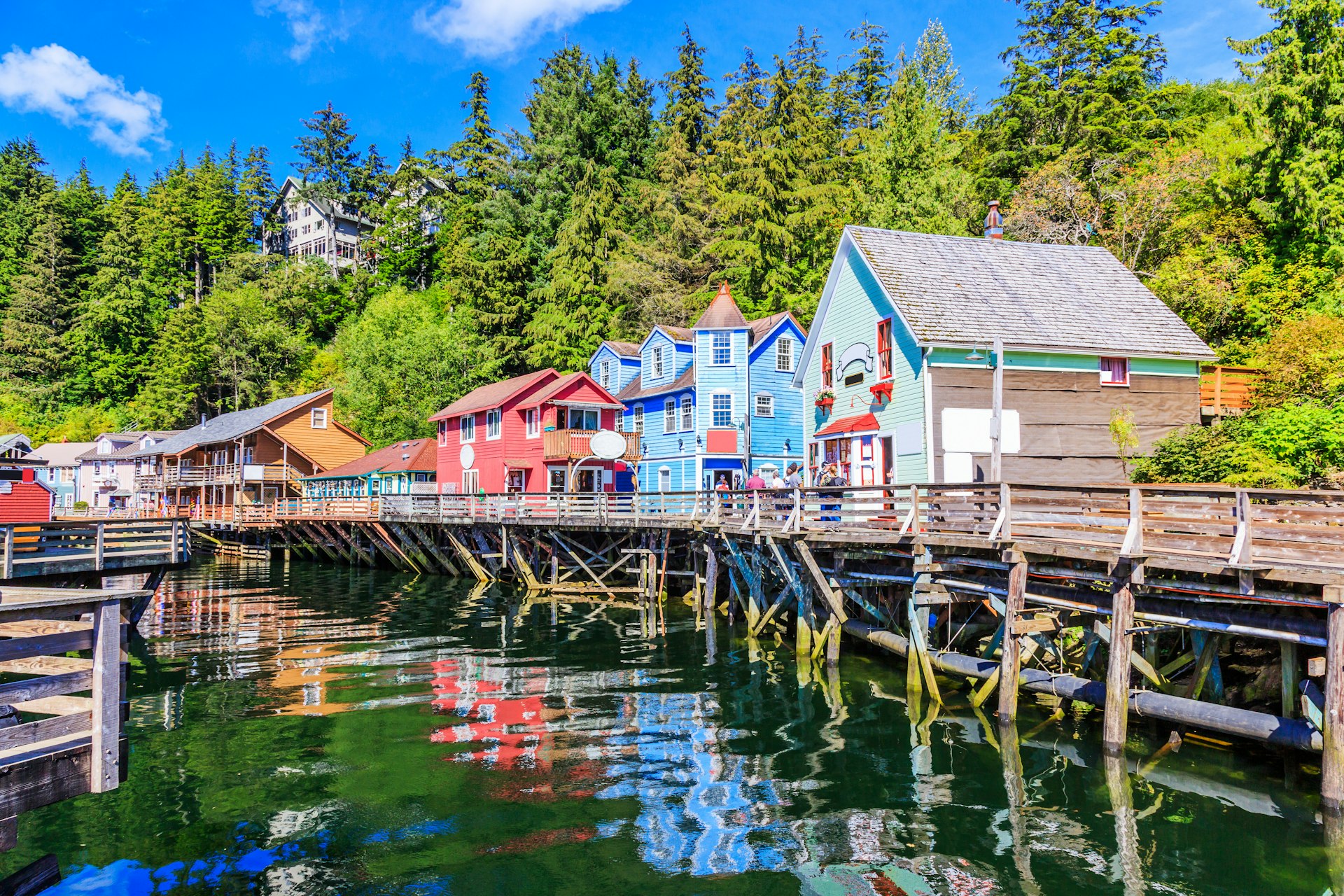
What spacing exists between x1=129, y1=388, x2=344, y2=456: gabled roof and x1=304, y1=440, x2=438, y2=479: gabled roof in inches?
200

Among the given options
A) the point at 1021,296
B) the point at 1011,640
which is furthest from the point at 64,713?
the point at 1021,296

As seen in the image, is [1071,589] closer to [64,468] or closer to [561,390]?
[561,390]

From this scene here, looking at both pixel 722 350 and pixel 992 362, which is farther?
pixel 722 350

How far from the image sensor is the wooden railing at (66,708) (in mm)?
5477

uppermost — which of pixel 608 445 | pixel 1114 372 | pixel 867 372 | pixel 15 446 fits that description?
pixel 867 372

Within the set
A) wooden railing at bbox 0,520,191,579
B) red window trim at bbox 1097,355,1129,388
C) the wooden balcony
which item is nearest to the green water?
wooden railing at bbox 0,520,191,579

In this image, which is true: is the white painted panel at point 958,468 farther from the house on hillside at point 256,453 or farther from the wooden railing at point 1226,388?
the house on hillside at point 256,453

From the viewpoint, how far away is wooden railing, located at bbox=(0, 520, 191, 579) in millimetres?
18688

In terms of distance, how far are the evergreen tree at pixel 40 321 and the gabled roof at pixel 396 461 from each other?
38.4 meters

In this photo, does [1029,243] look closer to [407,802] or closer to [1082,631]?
[1082,631]

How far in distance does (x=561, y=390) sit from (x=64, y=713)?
34.6 m

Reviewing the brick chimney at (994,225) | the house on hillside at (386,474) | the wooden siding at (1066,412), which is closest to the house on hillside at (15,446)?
the house on hillside at (386,474)

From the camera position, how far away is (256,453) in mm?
56594

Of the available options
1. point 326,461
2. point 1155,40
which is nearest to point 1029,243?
point 1155,40
